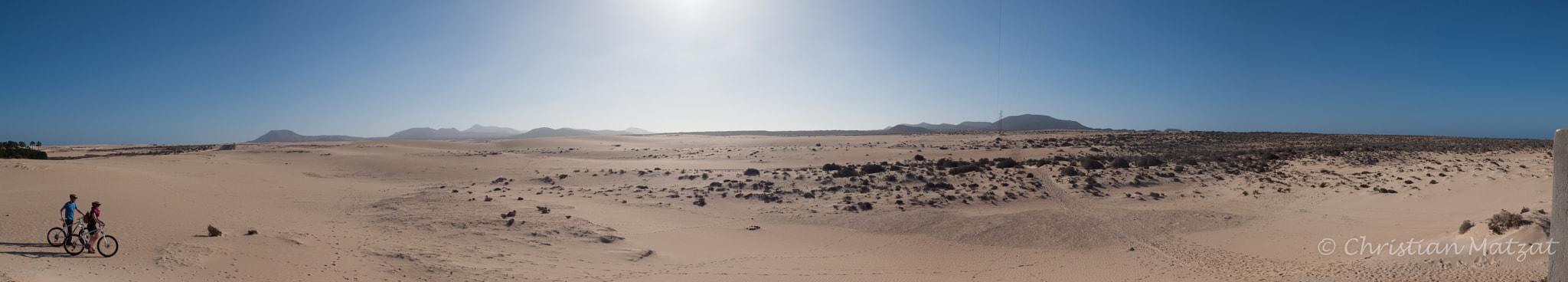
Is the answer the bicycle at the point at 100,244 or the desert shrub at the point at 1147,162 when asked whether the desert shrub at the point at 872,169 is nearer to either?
the desert shrub at the point at 1147,162

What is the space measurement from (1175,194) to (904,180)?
10246mm

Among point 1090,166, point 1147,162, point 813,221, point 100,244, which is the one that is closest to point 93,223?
point 100,244

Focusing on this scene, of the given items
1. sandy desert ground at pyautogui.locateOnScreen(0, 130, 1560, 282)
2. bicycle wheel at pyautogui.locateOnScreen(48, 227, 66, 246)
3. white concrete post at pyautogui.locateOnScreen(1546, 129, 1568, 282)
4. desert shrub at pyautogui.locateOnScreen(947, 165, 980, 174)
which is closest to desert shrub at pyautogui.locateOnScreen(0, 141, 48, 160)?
sandy desert ground at pyautogui.locateOnScreen(0, 130, 1560, 282)

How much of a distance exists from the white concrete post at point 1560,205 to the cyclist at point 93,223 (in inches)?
711

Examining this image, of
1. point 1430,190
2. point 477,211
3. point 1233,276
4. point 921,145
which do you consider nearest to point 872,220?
point 1233,276

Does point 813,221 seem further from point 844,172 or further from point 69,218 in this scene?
point 69,218

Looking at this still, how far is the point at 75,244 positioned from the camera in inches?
375

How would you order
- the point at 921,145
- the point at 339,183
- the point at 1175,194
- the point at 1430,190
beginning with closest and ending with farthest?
the point at 1430,190 < the point at 1175,194 < the point at 339,183 < the point at 921,145

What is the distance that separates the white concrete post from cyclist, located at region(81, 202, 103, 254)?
59.3 ft

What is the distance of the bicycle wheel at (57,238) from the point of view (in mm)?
9613

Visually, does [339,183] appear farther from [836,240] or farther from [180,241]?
[836,240]

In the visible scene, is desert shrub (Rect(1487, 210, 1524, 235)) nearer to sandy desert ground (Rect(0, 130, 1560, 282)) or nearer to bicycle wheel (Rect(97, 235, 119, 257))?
sandy desert ground (Rect(0, 130, 1560, 282))

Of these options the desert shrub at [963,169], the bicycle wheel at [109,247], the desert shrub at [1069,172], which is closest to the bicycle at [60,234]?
the bicycle wheel at [109,247]

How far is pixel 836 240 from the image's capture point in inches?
637
